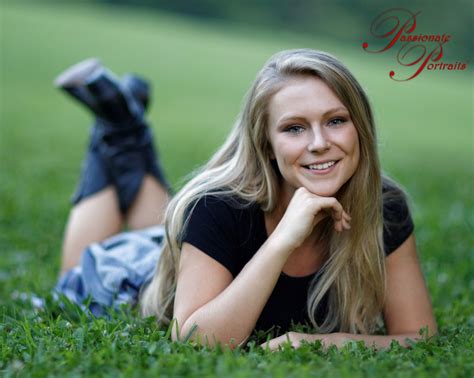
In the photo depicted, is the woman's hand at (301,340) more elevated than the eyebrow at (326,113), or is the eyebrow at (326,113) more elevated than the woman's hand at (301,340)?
the eyebrow at (326,113)

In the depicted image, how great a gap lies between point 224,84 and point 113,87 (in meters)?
16.8

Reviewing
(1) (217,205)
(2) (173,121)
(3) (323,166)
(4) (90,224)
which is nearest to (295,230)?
(3) (323,166)

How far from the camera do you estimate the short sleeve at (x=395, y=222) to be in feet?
11.0

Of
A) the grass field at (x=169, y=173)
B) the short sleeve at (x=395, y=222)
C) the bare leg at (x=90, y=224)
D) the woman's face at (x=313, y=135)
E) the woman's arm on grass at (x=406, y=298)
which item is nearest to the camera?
the grass field at (x=169, y=173)

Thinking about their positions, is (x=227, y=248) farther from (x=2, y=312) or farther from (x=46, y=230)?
(x=46, y=230)

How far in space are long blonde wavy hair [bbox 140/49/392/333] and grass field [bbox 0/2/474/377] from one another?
12.6 inches

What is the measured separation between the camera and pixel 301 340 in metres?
2.86

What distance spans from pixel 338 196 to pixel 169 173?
5105mm

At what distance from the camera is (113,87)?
4938mm

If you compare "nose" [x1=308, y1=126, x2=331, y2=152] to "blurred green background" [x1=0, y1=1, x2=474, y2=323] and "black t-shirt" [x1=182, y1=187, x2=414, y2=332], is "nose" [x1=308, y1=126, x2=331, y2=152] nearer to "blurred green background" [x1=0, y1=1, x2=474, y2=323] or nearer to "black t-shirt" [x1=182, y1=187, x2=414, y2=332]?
"black t-shirt" [x1=182, y1=187, x2=414, y2=332]

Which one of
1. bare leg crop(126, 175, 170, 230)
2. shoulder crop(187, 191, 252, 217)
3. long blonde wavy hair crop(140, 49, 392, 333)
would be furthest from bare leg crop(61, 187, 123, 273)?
shoulder crop(187, 191, 252, 217)

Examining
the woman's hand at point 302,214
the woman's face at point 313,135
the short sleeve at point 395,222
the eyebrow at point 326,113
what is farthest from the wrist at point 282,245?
the short sleeve at point 395,222

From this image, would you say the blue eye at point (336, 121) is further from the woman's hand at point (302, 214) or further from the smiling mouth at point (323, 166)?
the woman's hand at point (302, 214)

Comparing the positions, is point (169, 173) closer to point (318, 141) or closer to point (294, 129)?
point (294, 129)
